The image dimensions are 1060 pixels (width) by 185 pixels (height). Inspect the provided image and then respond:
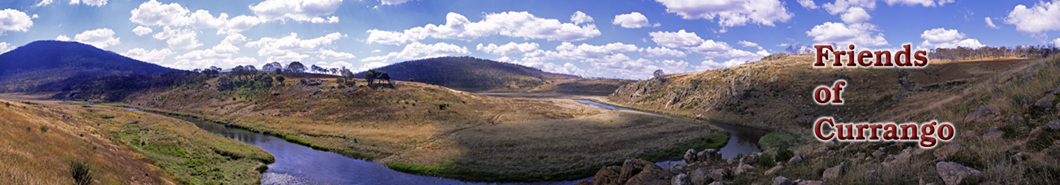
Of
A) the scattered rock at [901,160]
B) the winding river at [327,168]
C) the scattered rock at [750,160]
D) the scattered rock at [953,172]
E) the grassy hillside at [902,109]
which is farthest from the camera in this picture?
the winding river at [327,168]

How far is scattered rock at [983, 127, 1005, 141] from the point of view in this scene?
41.1 feet

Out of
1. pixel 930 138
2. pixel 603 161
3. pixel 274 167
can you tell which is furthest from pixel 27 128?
pixel 930 138

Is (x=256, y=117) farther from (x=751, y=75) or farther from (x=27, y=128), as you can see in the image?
(x=751, y=75)

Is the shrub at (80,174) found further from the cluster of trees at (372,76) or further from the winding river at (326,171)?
the cluster of trees at (372,76)

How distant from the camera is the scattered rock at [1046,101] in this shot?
43.2 feet

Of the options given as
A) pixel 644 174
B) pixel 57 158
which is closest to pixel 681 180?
pixel 644 174

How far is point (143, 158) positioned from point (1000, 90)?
162 feet

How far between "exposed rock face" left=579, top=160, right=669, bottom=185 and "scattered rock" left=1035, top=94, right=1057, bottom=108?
12407mm

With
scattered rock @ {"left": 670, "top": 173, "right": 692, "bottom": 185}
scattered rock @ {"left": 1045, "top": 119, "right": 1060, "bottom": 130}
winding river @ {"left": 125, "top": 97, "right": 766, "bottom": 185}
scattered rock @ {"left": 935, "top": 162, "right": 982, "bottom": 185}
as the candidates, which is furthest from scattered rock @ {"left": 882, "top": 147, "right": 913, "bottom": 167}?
winding river @ {"left": 125, "top": 97, "right": 766, "bottom": 185}

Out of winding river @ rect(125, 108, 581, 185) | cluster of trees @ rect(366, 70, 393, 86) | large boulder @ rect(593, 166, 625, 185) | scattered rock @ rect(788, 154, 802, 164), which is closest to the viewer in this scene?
scattered rock @ rect(788, 154, 802, 164)

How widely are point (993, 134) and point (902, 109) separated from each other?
3801 cm

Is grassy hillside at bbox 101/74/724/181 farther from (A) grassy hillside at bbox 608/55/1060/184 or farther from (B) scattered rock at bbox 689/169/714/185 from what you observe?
(B) scattered rock at bbox 689/169/714/185

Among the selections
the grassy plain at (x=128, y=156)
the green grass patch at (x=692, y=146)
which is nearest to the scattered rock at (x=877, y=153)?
the green grass patch at (x=692, y=146)

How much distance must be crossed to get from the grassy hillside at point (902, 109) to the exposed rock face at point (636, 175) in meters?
2.84
